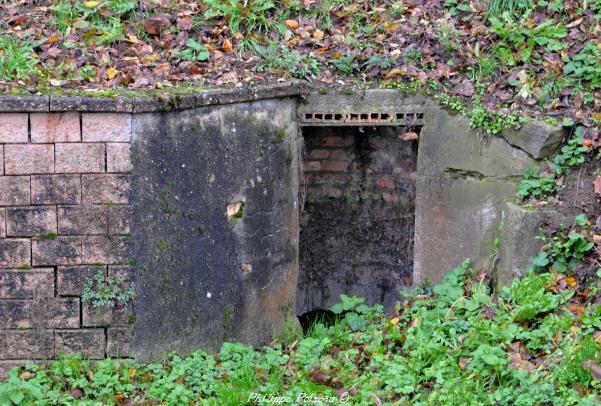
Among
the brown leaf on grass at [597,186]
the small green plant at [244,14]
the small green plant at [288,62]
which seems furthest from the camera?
the small green plant at [244,14]

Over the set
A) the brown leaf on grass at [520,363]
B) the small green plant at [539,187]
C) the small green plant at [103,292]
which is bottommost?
the brown leaf on grass at [520,363]

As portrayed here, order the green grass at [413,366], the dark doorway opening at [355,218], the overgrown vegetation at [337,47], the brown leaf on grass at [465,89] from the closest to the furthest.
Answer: the green grass at [413,366] → the overgrown vegetation at [337,47] → the brown leaf on grass at [465,89] → the dark doorway opening at [355,218]

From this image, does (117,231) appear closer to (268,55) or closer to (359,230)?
(268,55)

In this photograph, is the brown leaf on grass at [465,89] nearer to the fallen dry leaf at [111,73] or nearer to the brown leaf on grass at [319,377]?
the brown leaf on grass at [319,377]

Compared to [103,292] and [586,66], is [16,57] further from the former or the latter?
[586,66]

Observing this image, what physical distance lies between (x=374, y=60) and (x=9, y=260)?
3277 millimetres

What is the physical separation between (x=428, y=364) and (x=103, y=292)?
7.35 feet

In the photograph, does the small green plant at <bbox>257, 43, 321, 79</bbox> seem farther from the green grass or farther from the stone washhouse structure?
the green grass

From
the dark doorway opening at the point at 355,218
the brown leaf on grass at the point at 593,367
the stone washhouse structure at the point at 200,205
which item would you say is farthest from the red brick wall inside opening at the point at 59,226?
the brown leaf on grass at the point at 593,367

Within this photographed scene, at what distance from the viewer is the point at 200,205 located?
555 cm

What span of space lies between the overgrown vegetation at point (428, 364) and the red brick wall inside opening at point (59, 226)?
9.3 inches

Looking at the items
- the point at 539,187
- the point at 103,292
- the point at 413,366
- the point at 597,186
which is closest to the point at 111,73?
the point at 103,292

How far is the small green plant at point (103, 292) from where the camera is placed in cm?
522

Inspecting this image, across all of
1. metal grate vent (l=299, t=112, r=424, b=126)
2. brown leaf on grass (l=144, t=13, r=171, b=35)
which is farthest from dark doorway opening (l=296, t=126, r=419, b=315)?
brown leaf on grass (l=144, t=13, r=171, b=35)
